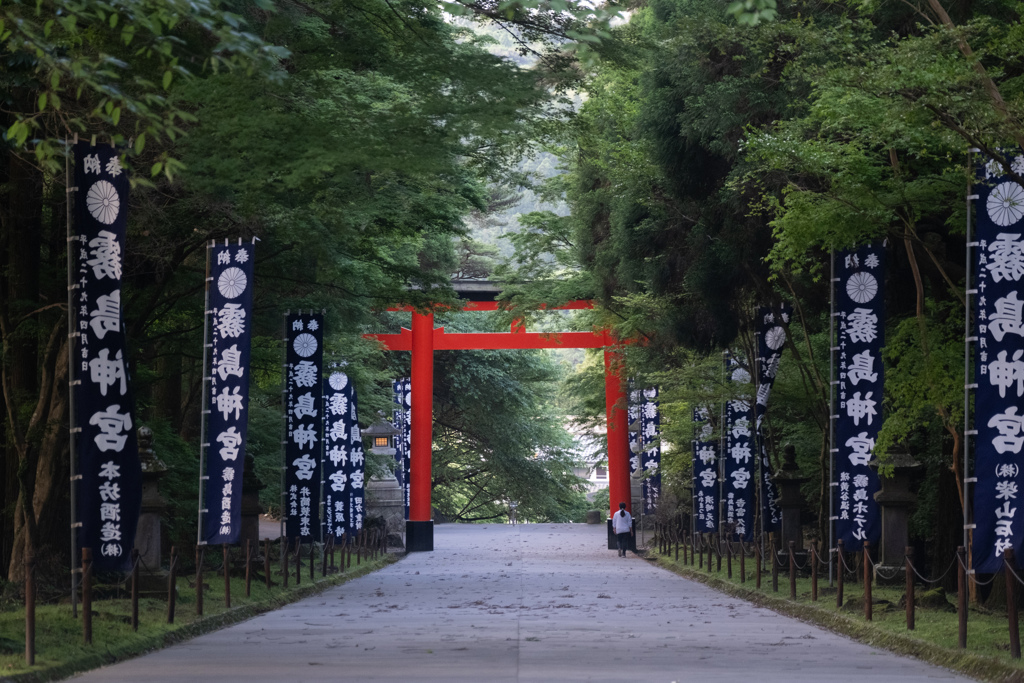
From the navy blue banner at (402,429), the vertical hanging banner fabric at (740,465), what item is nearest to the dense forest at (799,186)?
the vertical hanging banner fabric at (740,465)

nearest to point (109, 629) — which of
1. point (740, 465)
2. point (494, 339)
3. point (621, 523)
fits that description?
point (740, 465)

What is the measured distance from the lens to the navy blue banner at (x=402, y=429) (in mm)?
34406

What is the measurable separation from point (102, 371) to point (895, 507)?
32.2 ft

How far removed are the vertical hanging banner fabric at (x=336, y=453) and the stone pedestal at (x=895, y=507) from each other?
37.2 feet

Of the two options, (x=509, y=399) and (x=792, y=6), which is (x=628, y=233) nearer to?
(x=792, y=6)

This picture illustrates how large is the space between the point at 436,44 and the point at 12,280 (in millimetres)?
5518

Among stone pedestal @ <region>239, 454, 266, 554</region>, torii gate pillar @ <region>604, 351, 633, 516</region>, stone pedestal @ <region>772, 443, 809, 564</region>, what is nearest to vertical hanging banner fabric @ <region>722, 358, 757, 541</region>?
stone pedestal @ <region>772, 443, 809, 564</region>

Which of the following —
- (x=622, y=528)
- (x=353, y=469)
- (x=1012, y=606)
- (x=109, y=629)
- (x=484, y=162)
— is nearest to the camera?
(x=1012, y=606)

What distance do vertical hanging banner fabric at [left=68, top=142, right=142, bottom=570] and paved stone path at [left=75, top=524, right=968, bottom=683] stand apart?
128 cm

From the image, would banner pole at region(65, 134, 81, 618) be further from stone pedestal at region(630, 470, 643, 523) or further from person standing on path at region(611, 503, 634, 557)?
stone pedestal at region(630, 470, 643, 523)

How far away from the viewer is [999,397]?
10047mm

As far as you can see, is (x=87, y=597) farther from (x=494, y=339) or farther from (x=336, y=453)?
(x=494, y=339)

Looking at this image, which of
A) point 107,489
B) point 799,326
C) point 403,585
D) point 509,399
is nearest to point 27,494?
point 107,489

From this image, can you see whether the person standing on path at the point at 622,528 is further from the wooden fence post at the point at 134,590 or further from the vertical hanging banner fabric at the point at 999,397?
the vertical hanging banner fabric at the point at 999,397
